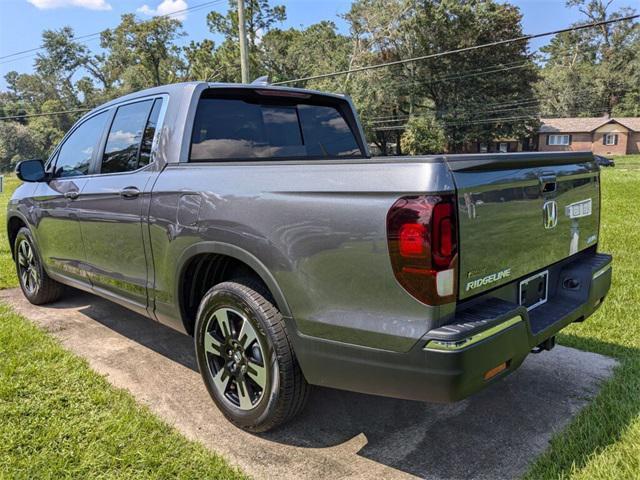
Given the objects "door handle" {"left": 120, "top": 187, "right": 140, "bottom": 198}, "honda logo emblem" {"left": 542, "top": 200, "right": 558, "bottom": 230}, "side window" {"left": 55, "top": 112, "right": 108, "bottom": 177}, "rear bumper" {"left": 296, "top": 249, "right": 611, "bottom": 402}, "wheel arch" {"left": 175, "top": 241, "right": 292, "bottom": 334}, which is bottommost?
"rear bumper" {"left": 296, "top": 249, "right": 611, "bottom": 402}

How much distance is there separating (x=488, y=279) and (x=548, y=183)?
71cm

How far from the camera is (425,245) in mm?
1995

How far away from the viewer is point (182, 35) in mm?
54625

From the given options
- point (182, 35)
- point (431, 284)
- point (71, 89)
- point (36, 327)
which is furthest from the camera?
point (71, 89)

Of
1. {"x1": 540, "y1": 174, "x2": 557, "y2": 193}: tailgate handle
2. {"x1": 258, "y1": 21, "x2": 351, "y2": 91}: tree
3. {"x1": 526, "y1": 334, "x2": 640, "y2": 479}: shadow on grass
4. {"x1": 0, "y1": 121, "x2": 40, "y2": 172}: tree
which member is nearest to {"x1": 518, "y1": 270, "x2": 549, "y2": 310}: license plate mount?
{"x1": 540, "y1": 174, "x2": 557, "y2": 193}: tailgate handle

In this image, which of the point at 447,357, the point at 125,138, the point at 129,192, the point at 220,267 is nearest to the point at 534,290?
the point at 447,357

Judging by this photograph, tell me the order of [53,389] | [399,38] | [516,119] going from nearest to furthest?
[53,389], [399,38], [516,119]

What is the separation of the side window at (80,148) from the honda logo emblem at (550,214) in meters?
3.32

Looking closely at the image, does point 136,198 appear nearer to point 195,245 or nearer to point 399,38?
point 195,245

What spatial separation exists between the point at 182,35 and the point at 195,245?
57.9m

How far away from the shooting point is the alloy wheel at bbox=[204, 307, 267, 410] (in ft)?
8.87

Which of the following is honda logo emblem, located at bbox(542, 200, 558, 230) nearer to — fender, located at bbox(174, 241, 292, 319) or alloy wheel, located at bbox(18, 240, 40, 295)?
fender, located at bbox(174, 241, 292, 319)

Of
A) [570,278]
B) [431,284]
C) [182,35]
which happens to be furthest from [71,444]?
[182,35]

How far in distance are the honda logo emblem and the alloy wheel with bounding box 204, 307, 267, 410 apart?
5.21 feet
